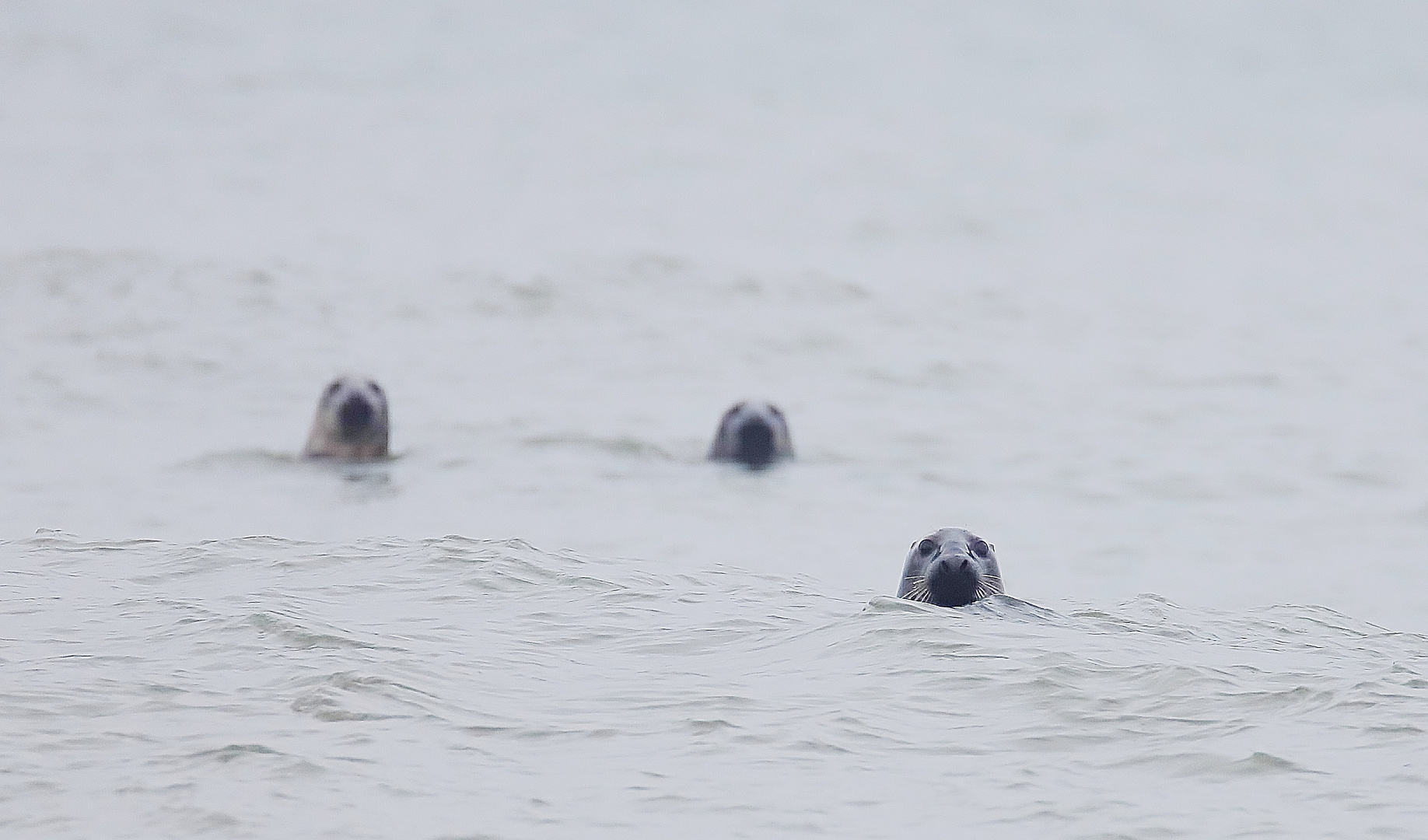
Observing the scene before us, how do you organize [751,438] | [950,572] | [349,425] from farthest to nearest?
1. [751,438]
2. [349,425]
3. [950,572]

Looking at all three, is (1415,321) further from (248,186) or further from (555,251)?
(248,186)

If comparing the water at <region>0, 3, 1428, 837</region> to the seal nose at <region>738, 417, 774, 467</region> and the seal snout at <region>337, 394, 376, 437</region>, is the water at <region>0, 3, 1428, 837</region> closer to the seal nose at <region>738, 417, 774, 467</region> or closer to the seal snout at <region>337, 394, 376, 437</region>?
the seal nose at <region>738, 417, 774, 467</region>

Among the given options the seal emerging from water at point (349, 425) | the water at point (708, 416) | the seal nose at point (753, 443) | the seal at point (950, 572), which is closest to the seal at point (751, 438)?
the seal nose at point (753, 443)

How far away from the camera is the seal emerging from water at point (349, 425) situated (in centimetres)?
1438

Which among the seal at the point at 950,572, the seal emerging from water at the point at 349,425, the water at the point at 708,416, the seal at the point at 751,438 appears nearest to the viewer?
the water at the point at 708,416

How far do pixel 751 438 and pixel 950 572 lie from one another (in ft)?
19.0

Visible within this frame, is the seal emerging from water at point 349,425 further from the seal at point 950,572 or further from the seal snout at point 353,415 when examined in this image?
the seal at point 950,572

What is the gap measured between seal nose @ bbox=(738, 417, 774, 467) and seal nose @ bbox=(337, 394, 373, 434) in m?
2.57

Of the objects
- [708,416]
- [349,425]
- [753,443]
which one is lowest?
[349,425]

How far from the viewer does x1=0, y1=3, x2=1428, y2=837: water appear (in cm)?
637

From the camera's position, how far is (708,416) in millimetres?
17094

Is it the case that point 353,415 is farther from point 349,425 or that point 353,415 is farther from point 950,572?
point 950,572

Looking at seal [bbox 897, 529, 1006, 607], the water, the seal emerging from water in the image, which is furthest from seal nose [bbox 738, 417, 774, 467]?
Answer: seal [bbox 897, 529, 1006, 607]

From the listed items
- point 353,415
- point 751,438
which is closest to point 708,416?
point 751,438
